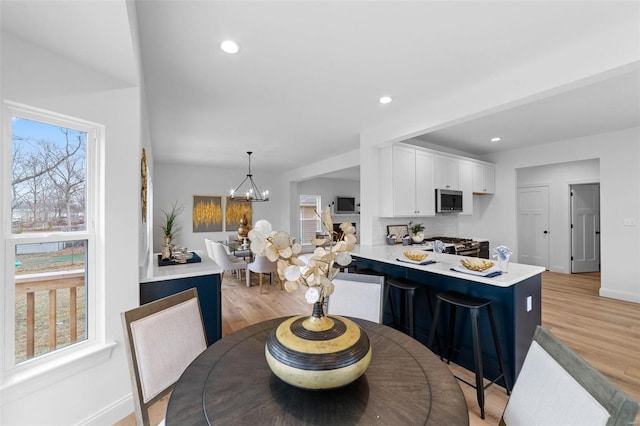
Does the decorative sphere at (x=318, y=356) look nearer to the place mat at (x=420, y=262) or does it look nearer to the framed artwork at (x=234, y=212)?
the place mat at (x=420, y=262)

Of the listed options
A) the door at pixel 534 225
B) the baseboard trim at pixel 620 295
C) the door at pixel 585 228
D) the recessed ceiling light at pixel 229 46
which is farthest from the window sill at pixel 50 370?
the door at pixel 585 228

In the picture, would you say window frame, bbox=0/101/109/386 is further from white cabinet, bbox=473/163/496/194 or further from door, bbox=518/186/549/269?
door, bbox=518/186/549/269

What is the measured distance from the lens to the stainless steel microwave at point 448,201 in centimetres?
448

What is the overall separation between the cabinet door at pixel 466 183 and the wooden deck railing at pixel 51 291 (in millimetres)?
5205

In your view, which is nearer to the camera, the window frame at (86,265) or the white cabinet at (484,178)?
the window frame at (86,265)

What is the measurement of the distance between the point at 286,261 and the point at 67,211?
59.9 inches

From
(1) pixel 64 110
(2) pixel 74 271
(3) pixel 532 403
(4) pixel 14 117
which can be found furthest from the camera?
(2) pixel 74 271

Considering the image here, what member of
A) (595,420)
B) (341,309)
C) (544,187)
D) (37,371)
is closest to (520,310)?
(341,309)

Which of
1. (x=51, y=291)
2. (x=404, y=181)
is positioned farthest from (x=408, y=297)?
(x=51, y=291)

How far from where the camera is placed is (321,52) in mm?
2049

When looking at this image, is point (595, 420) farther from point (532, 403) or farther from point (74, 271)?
point (74, 271)

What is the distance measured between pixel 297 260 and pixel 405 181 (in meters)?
3.34

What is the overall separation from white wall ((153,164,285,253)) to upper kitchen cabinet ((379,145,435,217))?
4486 millimetres

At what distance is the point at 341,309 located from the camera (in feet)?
6.29
